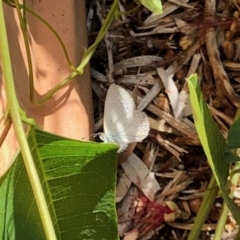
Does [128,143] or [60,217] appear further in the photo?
[128,143]

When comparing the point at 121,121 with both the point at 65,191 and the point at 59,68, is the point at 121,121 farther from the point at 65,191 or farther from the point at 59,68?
the point at 65,191

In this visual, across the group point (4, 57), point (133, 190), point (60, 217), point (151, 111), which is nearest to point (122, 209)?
point (133, 190)

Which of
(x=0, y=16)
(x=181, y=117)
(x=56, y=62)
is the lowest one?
(x=181, y=117)

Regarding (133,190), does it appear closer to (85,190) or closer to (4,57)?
(85,190)

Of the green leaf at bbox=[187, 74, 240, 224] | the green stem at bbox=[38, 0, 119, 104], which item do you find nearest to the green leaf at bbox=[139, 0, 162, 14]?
the green leaf at bbox=[187, 74, 240, 224]

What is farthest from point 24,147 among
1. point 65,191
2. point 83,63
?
point 83,63

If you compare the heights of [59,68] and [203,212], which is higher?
[59,68]
